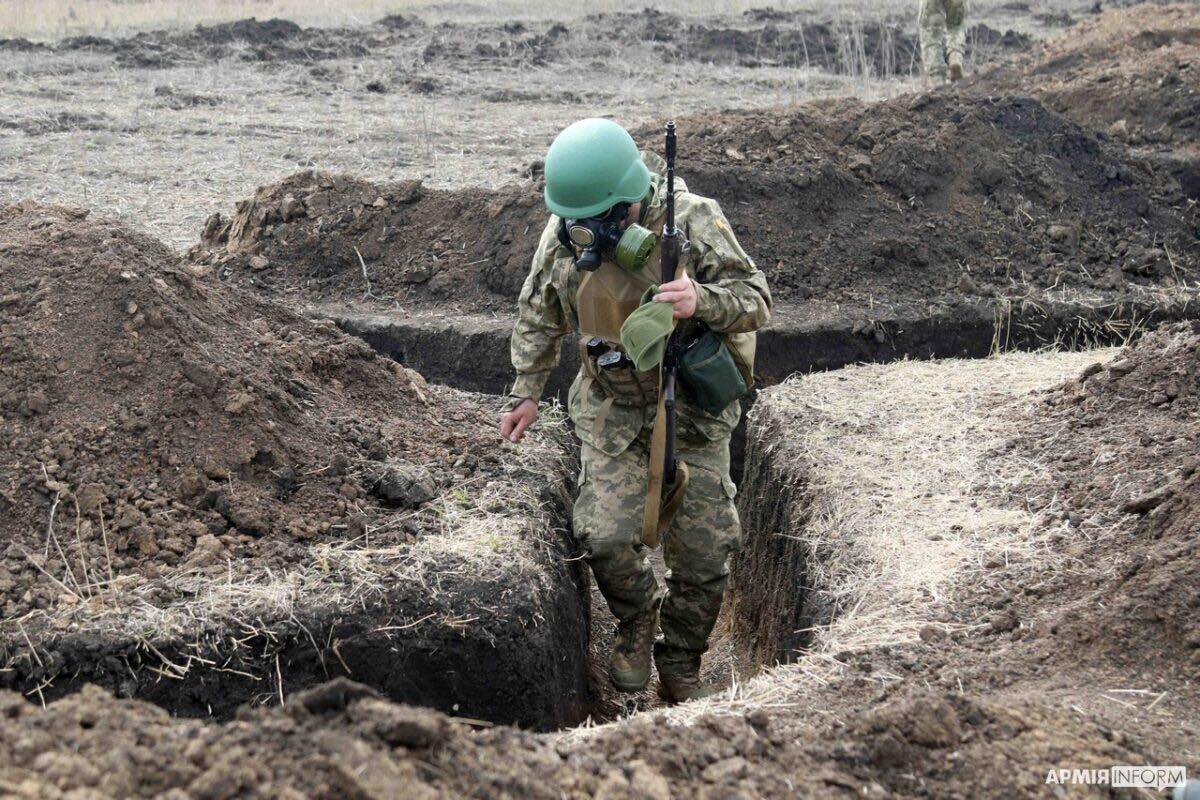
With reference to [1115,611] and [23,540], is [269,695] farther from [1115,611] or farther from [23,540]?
[1115,611]

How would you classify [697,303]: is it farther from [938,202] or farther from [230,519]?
[938,202]

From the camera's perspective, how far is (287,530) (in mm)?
4523

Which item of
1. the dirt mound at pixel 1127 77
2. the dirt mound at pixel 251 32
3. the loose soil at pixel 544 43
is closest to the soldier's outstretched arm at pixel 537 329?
the dirt mound at pixel 1127 77

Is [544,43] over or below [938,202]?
over

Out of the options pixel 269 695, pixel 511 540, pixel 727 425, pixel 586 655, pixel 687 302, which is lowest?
pixel 586 655

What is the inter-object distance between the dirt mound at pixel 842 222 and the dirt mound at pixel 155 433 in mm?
2734

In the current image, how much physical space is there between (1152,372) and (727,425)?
6.31ft

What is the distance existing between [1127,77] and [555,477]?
29.3 feet

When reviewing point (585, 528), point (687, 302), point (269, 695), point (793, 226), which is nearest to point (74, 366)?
point (269, 695)

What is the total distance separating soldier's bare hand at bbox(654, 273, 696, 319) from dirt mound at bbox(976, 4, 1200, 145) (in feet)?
25.9

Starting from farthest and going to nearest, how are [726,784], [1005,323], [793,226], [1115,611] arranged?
[793,226]
[1005,323]
[1115,611]
[726,784]

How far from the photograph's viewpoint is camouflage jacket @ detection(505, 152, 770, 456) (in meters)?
4.54

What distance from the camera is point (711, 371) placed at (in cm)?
460

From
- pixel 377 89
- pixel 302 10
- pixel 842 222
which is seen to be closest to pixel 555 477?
pixel 842 222
